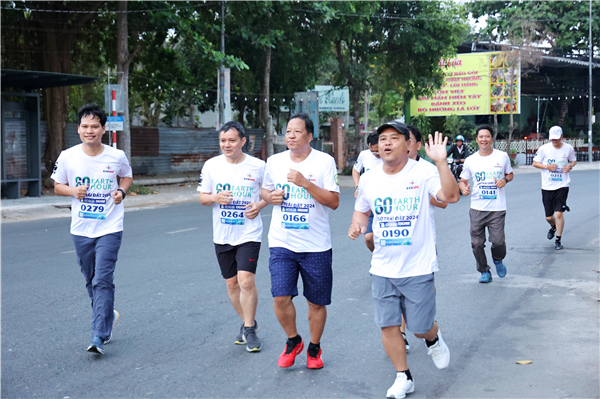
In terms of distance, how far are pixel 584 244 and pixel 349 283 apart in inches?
198

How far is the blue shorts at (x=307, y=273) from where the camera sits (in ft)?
15.3

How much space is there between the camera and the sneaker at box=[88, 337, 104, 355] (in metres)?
5.00

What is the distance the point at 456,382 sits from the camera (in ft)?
14.6

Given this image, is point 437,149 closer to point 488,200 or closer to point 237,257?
point 237,257

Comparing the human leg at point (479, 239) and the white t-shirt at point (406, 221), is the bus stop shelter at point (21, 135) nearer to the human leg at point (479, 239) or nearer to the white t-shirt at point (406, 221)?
the human leg at point (479, 239)

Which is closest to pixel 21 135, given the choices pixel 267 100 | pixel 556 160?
pixel 267 100

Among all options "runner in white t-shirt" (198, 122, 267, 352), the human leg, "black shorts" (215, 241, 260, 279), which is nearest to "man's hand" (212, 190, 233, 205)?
"runner in white t-shirt" (198, 122, 267, 352)

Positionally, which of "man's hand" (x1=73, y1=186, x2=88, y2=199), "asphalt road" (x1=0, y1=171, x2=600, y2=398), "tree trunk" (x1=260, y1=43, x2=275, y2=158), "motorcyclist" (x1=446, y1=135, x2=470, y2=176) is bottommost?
"asphalt road" (x1=0, y1=171, x2=600, y2=398)

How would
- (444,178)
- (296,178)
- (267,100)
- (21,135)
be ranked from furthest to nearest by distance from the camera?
(267,100)
(21,135)
(296,178)
(444,178)

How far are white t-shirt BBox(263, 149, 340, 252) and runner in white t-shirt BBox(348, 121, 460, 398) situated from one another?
0.52 meters

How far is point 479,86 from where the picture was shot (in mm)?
40938

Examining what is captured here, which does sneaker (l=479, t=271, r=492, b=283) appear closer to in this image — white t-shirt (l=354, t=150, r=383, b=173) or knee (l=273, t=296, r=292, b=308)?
white t-shirt (l=354, t=150, r=383, b=173)

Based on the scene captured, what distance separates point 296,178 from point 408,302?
110 centimetres

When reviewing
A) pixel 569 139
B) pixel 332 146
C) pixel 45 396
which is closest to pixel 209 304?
pixel 45 396
